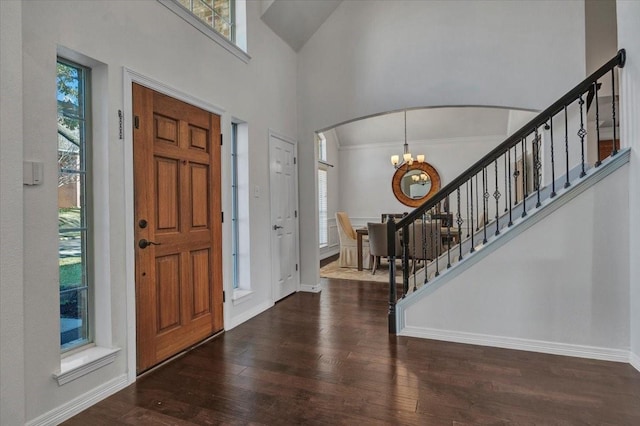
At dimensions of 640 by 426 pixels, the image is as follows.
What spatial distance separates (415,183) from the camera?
8203 millimetres

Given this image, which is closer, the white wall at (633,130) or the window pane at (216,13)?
the white wall at (633,130)

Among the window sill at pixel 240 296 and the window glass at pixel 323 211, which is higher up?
the window glass at pixel 323 211

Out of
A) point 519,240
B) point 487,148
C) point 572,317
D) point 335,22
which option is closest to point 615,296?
point 572,317

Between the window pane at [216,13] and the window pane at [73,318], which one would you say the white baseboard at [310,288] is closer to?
the window pane at [73,318]

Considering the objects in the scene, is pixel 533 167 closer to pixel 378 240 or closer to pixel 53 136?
pixel 378 240

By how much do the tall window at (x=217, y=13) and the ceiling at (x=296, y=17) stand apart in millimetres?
453

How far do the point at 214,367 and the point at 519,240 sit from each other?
2525 millimetres

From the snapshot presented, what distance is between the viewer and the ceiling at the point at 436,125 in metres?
7.29

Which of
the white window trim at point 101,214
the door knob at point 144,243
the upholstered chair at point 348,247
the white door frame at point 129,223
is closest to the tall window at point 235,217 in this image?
the door knob at point 144,243

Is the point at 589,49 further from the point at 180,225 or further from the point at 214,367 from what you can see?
the point at 214,367

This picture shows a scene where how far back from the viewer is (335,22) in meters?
4.55

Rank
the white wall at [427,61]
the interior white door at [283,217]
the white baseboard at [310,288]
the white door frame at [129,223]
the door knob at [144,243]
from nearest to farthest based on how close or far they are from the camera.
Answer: the white door frame at [129,223]
the door knob at [144,243]
the white wall at [427,61]
the interior white door at [283,217]
the white baseboard at [310,288]

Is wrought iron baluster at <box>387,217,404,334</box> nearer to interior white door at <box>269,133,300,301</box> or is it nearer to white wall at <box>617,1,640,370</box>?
interior white door at <box>269,133,300,301</box>

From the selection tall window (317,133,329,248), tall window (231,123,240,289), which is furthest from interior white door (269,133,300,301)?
tall window (317,133,329,248)
